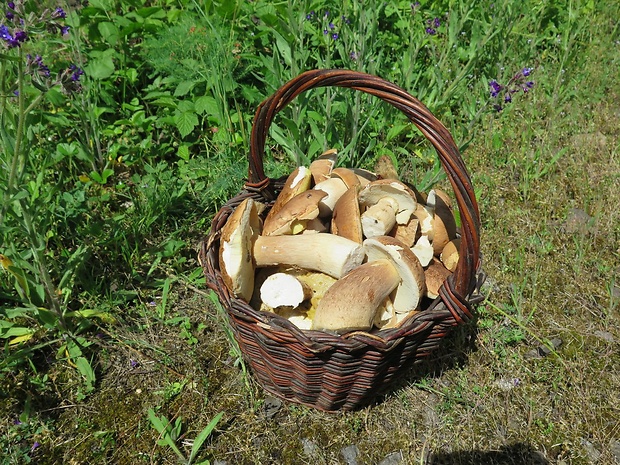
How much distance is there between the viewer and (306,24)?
9.86 ft

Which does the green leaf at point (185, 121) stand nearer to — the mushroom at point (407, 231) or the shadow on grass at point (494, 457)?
the mushroom at point (407, 231)

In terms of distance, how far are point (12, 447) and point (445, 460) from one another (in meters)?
1.59

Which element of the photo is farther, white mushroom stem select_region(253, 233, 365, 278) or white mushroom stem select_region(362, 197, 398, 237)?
white mushroom stem select_region(362, 197, 398, 237)

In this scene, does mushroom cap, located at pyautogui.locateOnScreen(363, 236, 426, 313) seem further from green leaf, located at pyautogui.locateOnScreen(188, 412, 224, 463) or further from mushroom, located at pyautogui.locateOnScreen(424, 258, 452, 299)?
green leaf, located at pyautogui.locateOnScreen(188, 412, 224, 463)

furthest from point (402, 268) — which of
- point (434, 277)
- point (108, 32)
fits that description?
point (108, 32)

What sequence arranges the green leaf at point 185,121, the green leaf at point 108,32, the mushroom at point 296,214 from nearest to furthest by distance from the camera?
the mushroom at point 296,214 → the green leaf at point 185,121 → the green leaf at point 108,32

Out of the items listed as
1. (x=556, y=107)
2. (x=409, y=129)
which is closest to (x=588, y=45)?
(x=556, y=107)

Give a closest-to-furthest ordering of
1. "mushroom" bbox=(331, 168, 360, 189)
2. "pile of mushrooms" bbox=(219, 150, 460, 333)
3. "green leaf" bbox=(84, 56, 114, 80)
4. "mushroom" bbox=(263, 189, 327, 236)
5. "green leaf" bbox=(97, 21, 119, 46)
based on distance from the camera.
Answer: "pile of mushrooms" bbox=(219, 150, 460, 333) < "mushroom" bbox=(263, 189, 327, 236) < "mushroom" bbox=(331, 168, 360, 189) < "green leaf" bbox=(84, 56, 114, 80) < "green leaf" bbox=(97, 21, 119, 46)

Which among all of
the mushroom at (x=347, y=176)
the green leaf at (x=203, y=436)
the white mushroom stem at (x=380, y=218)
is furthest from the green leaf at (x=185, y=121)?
the green leaf at (x=203, y=436)

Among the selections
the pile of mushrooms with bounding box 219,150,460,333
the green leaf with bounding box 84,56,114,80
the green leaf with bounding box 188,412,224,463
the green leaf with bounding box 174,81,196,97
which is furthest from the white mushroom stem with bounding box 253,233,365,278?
the green leaf with bounding box 84,56,114,80

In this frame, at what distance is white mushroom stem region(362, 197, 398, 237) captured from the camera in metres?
1.87

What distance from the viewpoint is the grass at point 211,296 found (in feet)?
6.14

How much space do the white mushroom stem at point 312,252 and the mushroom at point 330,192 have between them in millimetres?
211

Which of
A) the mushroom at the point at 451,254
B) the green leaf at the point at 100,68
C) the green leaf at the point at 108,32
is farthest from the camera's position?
the green leaf at the point at 108,32
